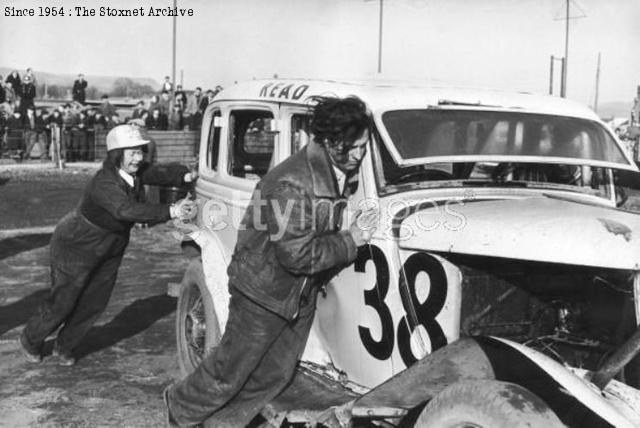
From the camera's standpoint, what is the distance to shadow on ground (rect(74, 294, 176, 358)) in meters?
6.23

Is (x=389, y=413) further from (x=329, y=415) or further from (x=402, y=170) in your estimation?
(x=402, y=170)

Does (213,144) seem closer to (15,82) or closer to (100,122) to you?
(100,122)

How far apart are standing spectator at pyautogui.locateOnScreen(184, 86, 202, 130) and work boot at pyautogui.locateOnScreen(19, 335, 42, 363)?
59.7ft

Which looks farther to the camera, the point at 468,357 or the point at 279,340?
the point at 279,340

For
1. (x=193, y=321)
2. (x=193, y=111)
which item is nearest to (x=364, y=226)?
(x=193, y=321)

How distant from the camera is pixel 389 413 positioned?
3234mm

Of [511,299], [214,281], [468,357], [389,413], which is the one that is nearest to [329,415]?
[389,413]

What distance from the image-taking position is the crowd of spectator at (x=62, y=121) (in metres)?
20.5

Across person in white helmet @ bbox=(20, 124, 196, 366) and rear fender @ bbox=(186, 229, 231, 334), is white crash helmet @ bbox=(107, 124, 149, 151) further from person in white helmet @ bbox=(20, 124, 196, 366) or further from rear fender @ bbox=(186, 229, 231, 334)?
rear fender @ bbox=(186, 229, 231, 334)

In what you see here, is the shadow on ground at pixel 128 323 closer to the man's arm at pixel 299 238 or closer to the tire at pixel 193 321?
the tire at pixel 193 321

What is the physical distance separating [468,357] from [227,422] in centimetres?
118

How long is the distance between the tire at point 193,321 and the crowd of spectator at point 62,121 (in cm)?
1424

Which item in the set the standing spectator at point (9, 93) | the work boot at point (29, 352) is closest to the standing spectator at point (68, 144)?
the standing spectator at point (9, 93)

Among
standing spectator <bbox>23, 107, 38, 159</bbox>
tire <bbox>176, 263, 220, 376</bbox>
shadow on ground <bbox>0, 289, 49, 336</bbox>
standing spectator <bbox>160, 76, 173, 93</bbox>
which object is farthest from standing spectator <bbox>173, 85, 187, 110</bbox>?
tire <bbox>176, 263, 220, 376</bbox>
